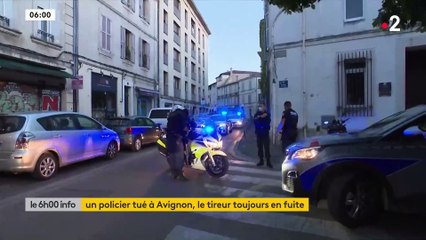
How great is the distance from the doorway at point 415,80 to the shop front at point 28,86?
13.7 meters

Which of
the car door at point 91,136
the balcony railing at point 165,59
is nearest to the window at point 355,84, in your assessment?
the car door at point 91,136

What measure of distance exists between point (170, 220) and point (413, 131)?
3358 millimetres

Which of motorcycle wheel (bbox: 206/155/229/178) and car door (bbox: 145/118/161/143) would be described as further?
car door (bbox: 145/118/161/143)

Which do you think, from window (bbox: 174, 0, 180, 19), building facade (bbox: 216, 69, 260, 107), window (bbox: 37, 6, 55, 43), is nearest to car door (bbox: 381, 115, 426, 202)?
window (bbox: 37, 6, 55, 43)

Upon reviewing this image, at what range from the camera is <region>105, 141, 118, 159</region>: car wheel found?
1185 centimetres

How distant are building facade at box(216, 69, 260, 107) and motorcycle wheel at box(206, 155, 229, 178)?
2887 inches

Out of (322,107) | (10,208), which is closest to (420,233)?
(10,208)

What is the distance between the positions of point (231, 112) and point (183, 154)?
2828 centimetres

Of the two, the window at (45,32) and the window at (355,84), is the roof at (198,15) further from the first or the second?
the window at (355,84)

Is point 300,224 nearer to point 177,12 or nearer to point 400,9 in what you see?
point 400,9

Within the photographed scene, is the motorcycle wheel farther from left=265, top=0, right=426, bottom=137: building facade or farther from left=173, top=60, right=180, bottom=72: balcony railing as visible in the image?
left=173, top=60, right=180, bottom=72: balcony railing

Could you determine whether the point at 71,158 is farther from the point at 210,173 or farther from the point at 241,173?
the point at 241,173

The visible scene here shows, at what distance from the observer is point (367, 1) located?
14719 millimetres

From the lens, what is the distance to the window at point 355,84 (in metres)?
14.6
